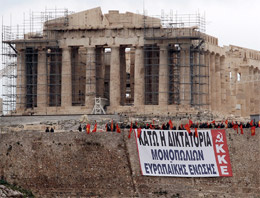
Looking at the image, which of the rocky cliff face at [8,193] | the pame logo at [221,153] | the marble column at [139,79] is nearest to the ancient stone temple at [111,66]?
the marble column at [139,79]

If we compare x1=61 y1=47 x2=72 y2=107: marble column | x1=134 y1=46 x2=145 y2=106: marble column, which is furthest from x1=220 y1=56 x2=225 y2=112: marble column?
x1=61 y1=47 x2=72 y2=107: marble column

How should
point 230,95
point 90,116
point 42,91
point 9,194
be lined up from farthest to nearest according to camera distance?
point 230,95 → point 42,91 → point 90,116 → point 9,194

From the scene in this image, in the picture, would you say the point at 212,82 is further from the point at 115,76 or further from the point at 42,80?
the point at 42,80

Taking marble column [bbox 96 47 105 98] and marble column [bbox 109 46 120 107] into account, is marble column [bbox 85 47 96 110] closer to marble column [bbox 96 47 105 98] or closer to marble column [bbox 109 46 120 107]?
marble column [bbox 96 47 105 98]

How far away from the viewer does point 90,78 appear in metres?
102

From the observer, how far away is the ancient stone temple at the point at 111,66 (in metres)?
100

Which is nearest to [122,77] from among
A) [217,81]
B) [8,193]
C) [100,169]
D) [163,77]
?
[163,77]

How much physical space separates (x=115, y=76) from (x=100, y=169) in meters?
21.8

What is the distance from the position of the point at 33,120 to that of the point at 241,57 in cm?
3264

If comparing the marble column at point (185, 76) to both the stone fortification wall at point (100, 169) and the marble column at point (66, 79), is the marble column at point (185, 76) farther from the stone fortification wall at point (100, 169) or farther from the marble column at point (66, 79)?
the stone fortification wall at point (100, 169)

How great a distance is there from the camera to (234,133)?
274 ft

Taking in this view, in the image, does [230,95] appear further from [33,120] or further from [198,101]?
[33,120]

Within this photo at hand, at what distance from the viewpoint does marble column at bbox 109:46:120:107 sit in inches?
3984

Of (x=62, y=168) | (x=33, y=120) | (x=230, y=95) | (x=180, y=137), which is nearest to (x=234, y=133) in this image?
(x=180, y=137)
